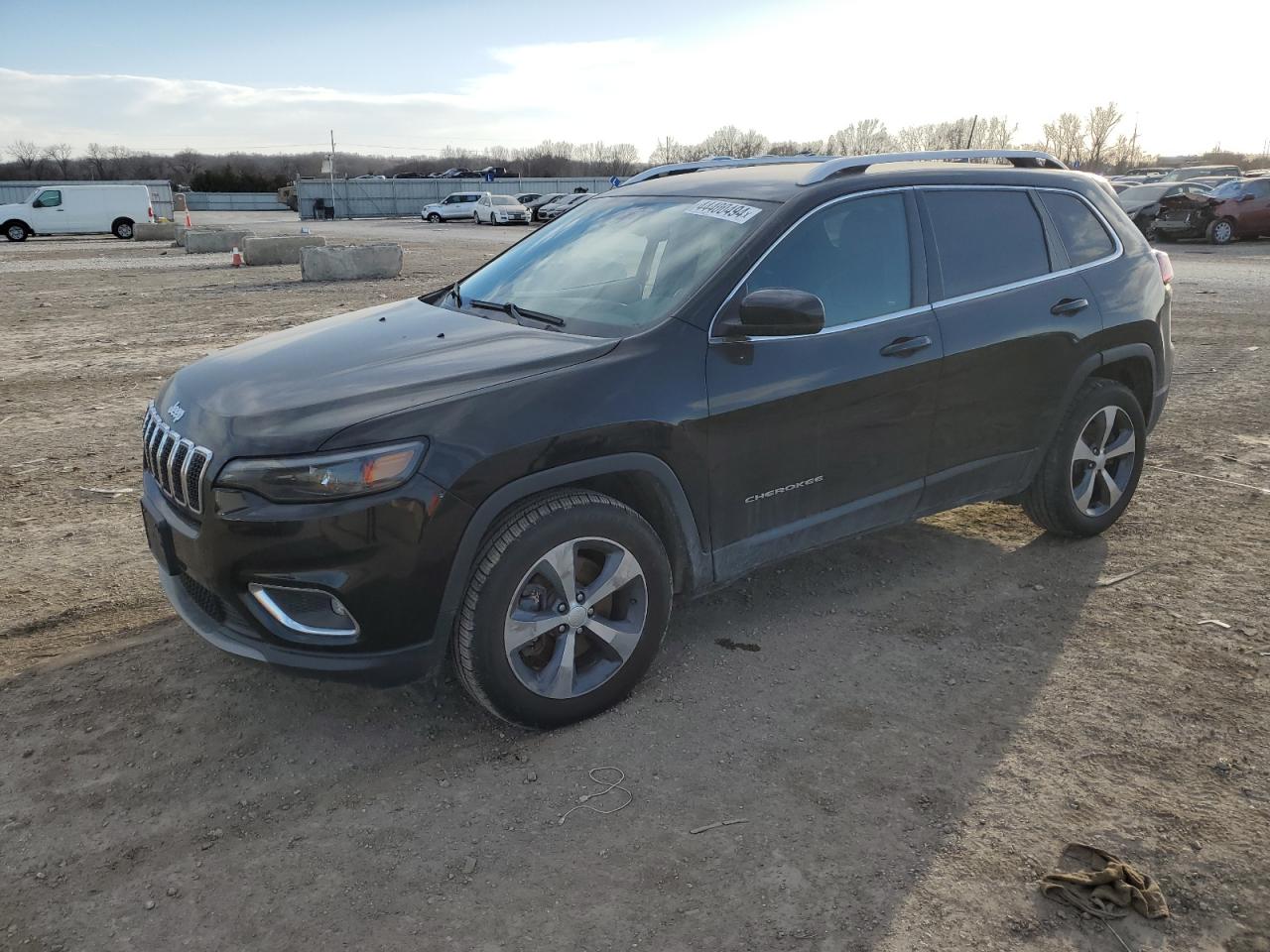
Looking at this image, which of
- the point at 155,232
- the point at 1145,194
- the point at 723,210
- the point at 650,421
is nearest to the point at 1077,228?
the point at 723,210

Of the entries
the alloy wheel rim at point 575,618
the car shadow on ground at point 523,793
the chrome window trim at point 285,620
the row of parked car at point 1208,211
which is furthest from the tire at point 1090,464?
the row of parked car at point 1208,211

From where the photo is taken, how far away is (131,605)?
4.32 meters

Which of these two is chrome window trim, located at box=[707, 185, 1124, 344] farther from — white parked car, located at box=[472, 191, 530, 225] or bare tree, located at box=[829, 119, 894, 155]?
white parked car, located at box=[472, 191, 530, 225]

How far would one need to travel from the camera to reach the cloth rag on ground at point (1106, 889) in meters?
2.50

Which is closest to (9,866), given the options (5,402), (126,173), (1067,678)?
(1067,678)

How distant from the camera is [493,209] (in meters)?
44.7

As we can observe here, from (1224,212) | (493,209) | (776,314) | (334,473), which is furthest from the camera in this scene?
(493,209)

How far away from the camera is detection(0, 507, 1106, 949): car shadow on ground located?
255 cm

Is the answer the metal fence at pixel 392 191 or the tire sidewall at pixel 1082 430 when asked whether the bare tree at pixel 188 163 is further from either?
the tire sidewall at pixel 1082 430

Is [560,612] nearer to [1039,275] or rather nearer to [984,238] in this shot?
[984,238]

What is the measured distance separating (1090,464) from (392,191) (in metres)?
64.6

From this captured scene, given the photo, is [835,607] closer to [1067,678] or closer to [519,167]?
[1067,678]

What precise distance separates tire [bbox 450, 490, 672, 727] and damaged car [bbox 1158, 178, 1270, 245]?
2578cm

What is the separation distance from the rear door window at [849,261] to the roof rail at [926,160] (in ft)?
0.50
